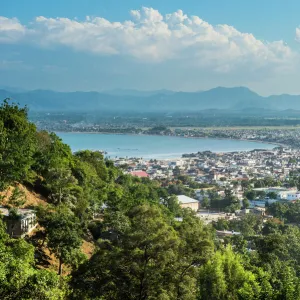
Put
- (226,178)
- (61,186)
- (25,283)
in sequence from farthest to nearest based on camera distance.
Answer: (226,178) → (61,186) → (25,283)

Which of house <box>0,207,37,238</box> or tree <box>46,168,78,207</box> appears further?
tree <box>46,168,78,207</box>

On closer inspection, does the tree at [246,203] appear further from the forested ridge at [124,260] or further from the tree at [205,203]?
the forested ridge at [124,260]

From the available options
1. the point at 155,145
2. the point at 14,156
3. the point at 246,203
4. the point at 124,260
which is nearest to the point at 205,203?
the point at 246,203

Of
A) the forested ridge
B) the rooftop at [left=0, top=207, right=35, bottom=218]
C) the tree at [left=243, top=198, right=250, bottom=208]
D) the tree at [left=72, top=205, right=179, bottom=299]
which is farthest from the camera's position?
the tree at [left=243, top=198, right=250, bottom=208]

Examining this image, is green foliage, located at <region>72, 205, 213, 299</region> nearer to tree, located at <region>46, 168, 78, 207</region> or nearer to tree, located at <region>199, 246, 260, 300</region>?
tree, located at <region>199, 246, 260, 300</region>

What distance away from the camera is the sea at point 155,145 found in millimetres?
52312

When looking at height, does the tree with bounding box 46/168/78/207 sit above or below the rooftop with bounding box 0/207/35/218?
above

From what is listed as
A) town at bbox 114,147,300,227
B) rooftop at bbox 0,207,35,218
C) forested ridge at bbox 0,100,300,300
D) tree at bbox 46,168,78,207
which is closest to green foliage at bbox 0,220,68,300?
forested ridge at bbox 0,100,300,300

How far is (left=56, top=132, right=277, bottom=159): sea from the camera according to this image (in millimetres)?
52312

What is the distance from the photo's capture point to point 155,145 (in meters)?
63.7

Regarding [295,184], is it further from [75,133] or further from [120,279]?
[75,133]

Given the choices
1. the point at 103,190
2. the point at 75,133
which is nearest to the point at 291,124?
the point at 75,133

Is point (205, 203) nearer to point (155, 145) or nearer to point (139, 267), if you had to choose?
point (139, 267)

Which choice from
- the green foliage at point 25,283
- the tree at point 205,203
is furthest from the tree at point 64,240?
the tree at point 205,203
